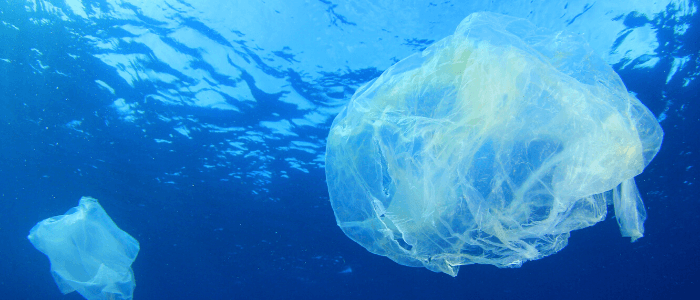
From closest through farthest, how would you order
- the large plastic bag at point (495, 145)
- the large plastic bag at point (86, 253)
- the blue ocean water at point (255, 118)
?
the large plastic bag at point (495, 145) < the blue ocean water at point (255, 118) < the large plastic bag at point (86, 253)

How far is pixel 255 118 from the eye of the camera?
9273 millimetres

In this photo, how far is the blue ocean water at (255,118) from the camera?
6.56m

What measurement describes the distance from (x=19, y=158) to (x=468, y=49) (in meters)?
19.0

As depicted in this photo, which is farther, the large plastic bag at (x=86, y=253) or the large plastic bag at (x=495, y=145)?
the large plastic bag at (x=86, y=253)

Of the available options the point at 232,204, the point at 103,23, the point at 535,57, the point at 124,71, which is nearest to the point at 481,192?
the point at 535,57

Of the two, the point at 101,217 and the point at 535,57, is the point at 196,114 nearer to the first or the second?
the point at 101,217

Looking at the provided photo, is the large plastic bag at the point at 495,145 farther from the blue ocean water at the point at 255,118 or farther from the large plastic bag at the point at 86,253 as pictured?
the large plastic bag at the point at 86,253

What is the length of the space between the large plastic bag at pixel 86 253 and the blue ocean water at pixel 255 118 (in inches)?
94.5

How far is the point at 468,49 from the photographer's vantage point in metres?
3.12

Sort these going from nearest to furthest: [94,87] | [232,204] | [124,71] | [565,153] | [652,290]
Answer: [565,153] → [124,71] → [94,87] → [232,204] → [652,290]

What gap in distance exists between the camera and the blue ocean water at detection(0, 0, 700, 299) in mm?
6559

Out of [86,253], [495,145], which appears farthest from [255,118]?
[86,253]

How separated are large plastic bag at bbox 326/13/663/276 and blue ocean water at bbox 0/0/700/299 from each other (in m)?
3.36

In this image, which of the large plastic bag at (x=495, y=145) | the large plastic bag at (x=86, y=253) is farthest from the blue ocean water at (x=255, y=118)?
the large plastic bag at (x=495, y=145)
